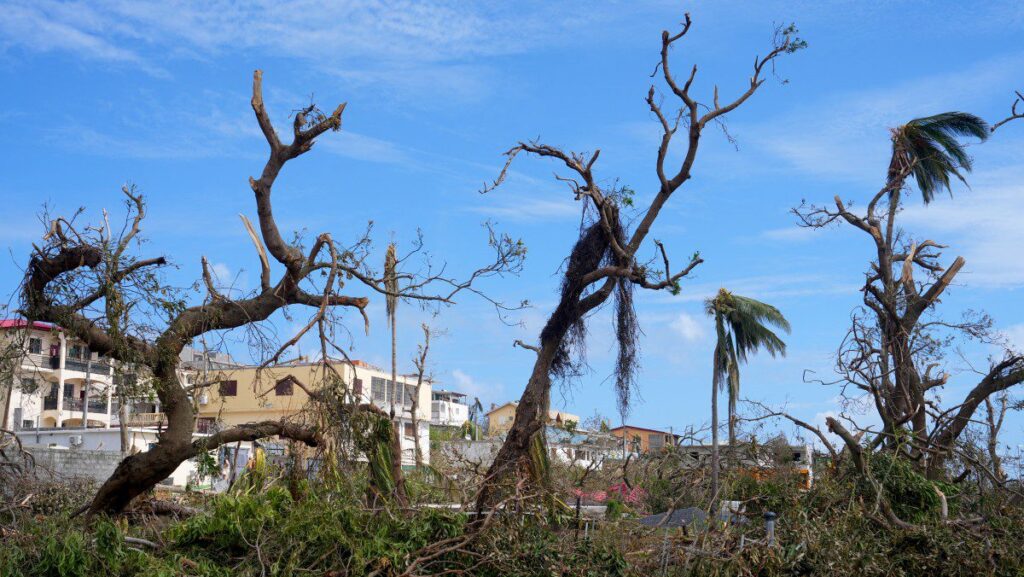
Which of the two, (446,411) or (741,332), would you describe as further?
(446,411)

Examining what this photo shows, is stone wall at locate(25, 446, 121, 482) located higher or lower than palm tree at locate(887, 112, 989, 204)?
lower

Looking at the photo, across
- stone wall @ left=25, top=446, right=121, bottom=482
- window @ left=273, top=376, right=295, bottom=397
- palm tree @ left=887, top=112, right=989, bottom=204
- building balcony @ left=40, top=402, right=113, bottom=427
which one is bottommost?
stone wall @ left=25, top=446, right=121, bottom=482

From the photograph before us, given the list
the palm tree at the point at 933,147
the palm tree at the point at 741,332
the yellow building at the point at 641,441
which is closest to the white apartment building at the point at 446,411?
the yellow building at the point at 641,441

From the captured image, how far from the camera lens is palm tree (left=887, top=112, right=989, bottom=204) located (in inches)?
654

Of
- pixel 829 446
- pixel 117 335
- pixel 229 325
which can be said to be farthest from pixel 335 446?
pixel 829 446

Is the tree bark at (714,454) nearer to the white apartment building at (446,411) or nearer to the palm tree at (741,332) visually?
the palm tree at (741,332)

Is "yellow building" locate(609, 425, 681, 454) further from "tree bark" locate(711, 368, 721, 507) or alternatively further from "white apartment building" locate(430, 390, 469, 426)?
"white apartment building" locate(430, 390, 469, 426)

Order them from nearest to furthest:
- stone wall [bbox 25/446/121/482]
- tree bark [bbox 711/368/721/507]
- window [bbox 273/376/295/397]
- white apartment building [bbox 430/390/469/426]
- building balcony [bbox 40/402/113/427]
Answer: window [bbox 273/376/295/397] < tree bark [bbox 711/368/721/507] < stone wall [bbox 25/446/121/482] < building balcony [bbox 40/402/113/427] < white apartment building [bbox 430/390/469/426]

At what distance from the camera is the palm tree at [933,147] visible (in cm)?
1661

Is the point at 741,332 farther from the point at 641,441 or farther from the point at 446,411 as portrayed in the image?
the point at 446,411

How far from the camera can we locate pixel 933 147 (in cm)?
1689

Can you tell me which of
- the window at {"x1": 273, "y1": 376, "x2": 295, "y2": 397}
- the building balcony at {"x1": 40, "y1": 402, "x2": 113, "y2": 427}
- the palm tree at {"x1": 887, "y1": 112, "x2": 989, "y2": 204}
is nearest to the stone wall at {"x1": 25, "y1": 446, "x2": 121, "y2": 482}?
the window at {"x1": 273, "y1": 376, "x2": 295, "y2": 397}

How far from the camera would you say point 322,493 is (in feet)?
31.8

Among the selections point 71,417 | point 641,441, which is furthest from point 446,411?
point 641,441
